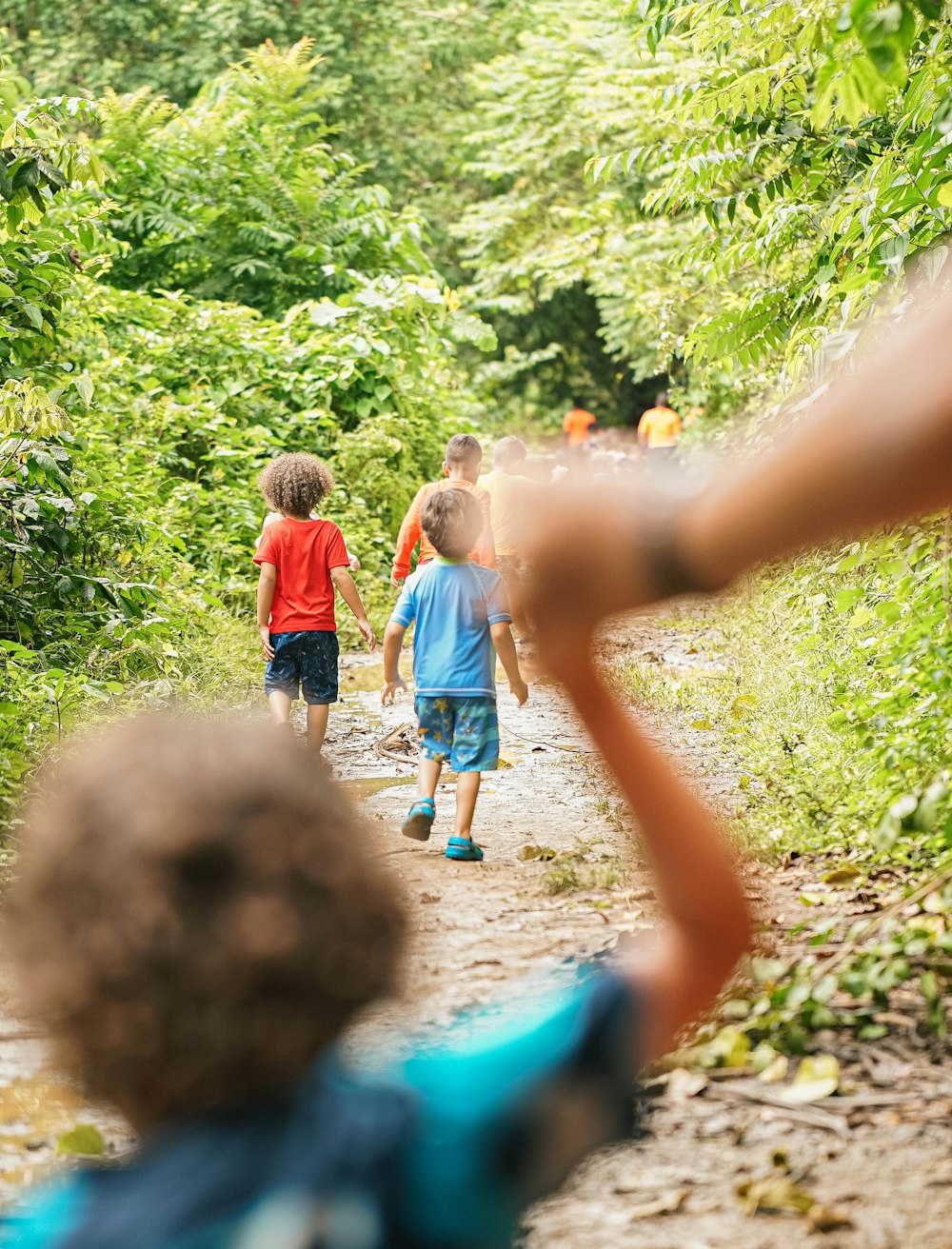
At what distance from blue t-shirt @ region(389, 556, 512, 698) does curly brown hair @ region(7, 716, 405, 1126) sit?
4743mm

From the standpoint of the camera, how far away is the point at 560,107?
1044 inches

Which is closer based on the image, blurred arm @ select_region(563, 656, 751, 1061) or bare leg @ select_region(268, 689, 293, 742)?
blurred arm @ select_region(563, 656, 751, 1061)

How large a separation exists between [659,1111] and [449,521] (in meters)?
3.39

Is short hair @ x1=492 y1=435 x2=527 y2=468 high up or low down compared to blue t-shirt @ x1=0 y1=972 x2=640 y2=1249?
up

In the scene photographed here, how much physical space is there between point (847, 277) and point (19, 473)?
453cm

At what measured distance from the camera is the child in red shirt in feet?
23.8

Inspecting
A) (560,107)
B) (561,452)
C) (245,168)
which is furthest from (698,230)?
(560,107)

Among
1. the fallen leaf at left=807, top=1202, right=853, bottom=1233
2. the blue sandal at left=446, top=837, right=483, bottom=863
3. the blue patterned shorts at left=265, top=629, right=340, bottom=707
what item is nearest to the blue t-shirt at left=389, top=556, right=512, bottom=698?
the blue sandal at left=446, top=837, right=483, bottom=863

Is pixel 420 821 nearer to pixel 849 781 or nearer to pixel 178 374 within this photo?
pixel 849 781

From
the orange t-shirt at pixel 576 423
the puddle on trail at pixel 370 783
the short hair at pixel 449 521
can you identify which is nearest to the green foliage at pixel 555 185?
the orange t-shirt at pixel 576 423

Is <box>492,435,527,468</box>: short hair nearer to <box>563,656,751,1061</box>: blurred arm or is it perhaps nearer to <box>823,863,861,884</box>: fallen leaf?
<box>823,863,861,884</box>: fallen leaf

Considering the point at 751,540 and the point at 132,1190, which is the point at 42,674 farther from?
the point at 751,540

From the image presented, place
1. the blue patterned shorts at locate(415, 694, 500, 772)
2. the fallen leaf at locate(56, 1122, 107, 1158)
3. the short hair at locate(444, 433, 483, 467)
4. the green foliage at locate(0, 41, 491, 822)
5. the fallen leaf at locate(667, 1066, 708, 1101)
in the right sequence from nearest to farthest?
the fallen leaf at locate(56, 1122, 107, 1158) < the fallen leaf at locate(667, 1066, 708, 1101) < the blue patterned shorts at locate(415, 694, 500, 772) < the green foliage at locate(0, 41, 491, 822) < the short hair at locate(444, 433, 483, 467)

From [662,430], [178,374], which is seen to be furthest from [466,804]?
[662,430]
